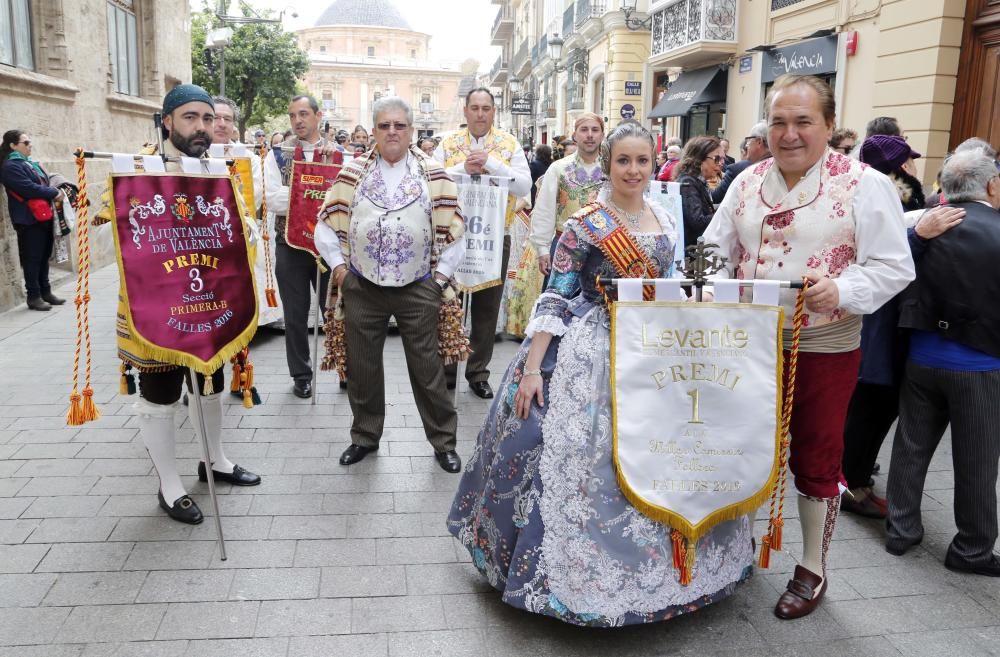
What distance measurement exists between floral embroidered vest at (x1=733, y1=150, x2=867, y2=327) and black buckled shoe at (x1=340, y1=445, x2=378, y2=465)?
2510 millimetres

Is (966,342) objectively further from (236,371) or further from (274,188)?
(274,188)

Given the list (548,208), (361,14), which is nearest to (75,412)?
(548,208)

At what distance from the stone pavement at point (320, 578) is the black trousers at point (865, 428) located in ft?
0.91

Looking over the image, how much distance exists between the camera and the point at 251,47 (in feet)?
89.7

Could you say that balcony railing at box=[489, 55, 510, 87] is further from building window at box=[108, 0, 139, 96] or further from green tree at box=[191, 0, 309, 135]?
building window at box=[108, 0, 139, 96]

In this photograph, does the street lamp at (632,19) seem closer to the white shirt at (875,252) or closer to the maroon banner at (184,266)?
the maroon banner at (184,266)

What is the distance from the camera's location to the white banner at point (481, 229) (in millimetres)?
5707

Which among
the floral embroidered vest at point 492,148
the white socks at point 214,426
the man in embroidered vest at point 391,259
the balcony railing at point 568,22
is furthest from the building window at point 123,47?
the balcony railing at point 568,22

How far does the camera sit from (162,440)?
3.91m

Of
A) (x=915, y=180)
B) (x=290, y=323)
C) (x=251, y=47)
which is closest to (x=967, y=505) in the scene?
(x=915, y=180)

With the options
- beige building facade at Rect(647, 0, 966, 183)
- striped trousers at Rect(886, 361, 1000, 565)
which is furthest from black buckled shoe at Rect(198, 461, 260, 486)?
beige building facade at Rect(647, 0, 966, 183)

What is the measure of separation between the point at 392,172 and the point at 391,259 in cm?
48

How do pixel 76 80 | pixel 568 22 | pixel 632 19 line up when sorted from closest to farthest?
pixel 76 80
pixel 632 19
pixel 568 22

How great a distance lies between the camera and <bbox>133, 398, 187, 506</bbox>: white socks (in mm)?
3857
